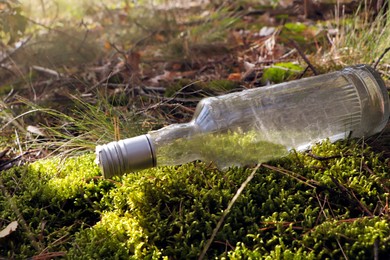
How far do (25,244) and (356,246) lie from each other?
1.12 meters

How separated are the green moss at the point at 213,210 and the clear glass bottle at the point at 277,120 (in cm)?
9

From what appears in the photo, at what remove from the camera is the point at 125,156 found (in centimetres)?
149

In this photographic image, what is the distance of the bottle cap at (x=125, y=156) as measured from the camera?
149 centimetres

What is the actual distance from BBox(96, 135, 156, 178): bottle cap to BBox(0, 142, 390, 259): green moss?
5.8 inches

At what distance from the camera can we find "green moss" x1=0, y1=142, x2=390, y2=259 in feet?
4.43

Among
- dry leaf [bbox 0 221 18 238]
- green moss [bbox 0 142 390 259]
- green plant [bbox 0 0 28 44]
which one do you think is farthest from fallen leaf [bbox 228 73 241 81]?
dry leaf [bbox 0 221 18 238]

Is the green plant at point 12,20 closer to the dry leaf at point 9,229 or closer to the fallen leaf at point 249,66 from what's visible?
the fallen leaf at point 249,66

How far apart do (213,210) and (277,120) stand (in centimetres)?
57

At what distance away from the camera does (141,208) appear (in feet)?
5.12

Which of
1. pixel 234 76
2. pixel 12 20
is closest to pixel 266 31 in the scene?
pixel 234 76

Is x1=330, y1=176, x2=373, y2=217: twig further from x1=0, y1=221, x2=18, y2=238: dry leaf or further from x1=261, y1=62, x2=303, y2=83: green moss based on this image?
x1=261, y1=62, x2=303, y2=83: green moss

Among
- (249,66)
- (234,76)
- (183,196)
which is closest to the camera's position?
(183,196)

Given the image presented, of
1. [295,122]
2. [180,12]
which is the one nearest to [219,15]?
[180,12]

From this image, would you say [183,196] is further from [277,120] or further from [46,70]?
[46,70]
